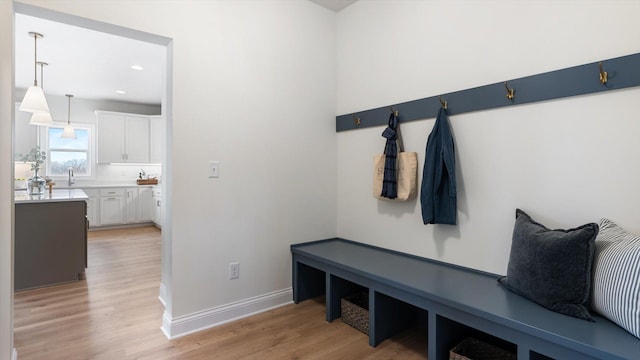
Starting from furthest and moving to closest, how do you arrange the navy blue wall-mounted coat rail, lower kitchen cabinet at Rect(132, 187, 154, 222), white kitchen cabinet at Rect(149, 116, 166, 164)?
1. white kitchen cabinet at Rect(149, 116, 166, 164)
2. lower kitchen cabinet at Rect(132, 187, 154, 222)
3. the navy blue wall-mounted coat rail

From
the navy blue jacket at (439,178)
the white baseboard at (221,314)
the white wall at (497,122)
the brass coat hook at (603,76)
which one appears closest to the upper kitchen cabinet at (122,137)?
the white baseboard at (221,314)

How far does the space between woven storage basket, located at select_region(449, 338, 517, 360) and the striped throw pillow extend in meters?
0.57

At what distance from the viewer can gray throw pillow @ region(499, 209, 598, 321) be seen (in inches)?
56.6

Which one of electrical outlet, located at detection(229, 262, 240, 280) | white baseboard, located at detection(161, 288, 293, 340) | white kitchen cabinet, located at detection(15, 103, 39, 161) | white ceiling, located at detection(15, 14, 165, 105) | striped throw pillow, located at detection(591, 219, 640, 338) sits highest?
white ceiling, located at detection(15, 14, 165, 105)

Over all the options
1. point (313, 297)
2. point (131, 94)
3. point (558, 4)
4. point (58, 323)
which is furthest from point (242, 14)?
point (131, 94)

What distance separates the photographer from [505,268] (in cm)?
198

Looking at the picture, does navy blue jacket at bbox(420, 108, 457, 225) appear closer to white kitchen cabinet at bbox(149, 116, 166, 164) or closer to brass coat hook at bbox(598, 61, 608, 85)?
brass coat hook at bbox(598, 61, 608, 85)

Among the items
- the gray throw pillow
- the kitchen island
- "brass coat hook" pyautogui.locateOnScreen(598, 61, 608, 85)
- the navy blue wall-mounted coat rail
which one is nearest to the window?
the kitchen island

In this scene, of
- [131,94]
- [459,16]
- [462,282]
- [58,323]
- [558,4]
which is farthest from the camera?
[131,94]

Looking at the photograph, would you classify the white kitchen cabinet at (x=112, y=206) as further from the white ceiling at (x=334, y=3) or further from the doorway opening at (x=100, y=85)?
the white ceiling at (x=334, y=3)

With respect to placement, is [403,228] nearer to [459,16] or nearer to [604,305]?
[604,305]

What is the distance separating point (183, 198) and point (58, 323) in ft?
4.66

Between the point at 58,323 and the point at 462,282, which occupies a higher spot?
the point at 462,282

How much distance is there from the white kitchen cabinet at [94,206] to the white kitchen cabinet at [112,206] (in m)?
0.07
